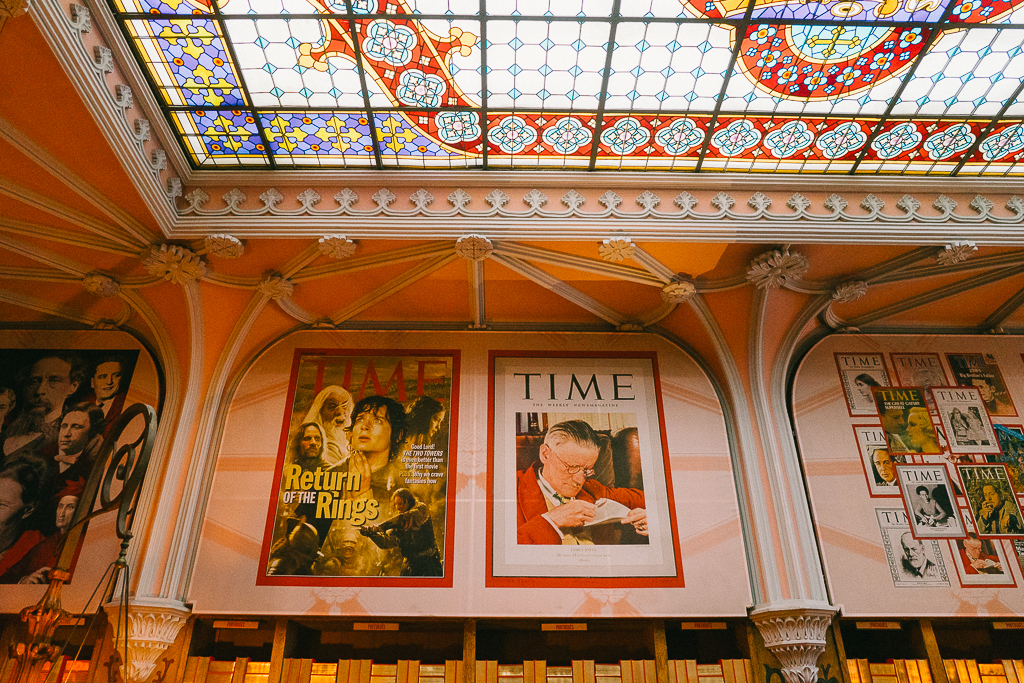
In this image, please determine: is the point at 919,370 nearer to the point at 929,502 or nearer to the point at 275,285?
the point at 929,502

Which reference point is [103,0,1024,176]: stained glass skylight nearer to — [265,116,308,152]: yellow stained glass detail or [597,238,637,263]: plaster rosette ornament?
[265,116,308,152]: yellow stained glass detail

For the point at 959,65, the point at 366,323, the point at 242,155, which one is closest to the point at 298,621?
the point at 366,323

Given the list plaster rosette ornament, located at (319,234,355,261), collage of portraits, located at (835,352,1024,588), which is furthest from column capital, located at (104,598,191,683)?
collage of portraits, located at (835,352,1024,588)

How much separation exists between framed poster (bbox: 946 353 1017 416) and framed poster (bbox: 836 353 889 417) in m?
0.94

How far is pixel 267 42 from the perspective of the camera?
241 inches

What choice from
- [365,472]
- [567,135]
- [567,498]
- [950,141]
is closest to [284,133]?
[567,135]

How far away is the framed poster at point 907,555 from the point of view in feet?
23.0

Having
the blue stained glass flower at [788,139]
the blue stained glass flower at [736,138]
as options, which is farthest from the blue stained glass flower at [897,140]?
the blue stained glass flower at [736,138]

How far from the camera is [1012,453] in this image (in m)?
7.84

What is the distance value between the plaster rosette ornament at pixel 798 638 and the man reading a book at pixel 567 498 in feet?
5.14

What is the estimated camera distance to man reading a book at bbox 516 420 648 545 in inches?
287

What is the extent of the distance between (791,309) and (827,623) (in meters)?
3.47

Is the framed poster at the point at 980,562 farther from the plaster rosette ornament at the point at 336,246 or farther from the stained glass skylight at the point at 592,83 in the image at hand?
the plaster rosette ornament at the point at 336,246

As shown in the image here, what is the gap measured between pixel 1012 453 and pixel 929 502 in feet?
4.47
